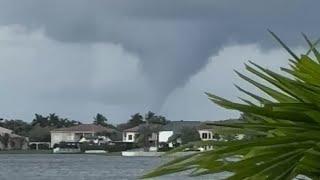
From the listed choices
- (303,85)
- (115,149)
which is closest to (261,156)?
(303,85)

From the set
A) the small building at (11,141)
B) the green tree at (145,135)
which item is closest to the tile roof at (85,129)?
the small building at (11,141)

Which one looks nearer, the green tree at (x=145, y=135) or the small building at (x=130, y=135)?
the green tree at (x=145, y=135)

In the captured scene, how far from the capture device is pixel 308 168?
11.2 feet

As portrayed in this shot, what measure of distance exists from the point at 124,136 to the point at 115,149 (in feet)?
40.7

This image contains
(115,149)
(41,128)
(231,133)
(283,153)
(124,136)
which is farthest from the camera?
(41,128)

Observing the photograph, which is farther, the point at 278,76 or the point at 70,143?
the point at 70,143

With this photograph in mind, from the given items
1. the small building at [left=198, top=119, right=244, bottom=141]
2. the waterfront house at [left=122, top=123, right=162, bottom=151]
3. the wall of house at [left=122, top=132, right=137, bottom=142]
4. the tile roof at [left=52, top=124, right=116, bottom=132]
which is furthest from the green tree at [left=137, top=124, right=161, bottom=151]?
the small building at [left=198, top=119, right=244, bottom=141]

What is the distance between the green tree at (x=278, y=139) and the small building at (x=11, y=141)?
165718 mm

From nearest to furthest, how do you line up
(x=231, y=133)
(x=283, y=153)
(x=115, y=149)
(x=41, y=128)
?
(x=283, y=153)
(x=231, y=133)
(x=115, y=149)
(x=41, y=128)

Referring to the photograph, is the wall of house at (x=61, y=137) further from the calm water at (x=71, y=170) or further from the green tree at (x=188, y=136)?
the green tree at (x=188, y=136)

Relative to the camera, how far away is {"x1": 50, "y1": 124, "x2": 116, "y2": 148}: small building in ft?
612

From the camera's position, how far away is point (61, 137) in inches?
7402

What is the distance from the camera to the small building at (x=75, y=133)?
7347 inches

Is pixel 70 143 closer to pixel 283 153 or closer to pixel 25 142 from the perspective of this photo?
pixel 25 142
